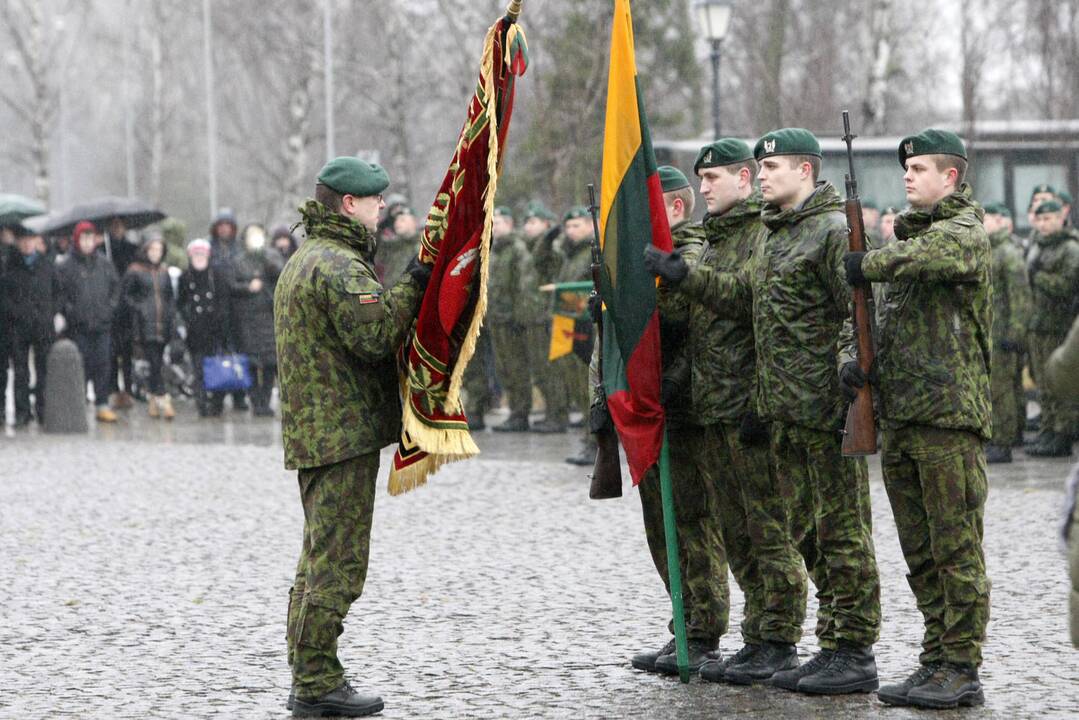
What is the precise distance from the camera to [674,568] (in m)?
7.05

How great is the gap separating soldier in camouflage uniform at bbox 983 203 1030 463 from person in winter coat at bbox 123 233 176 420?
923 cm

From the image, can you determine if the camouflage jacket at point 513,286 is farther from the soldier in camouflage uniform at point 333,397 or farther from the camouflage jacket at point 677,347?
the soldier in camouflage uniform at point 333,397

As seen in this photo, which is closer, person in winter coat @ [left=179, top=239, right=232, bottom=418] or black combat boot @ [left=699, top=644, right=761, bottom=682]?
black combat boot @ [left=699, top=644, right=761, bottom=682]

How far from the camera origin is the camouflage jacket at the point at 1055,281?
14.5m

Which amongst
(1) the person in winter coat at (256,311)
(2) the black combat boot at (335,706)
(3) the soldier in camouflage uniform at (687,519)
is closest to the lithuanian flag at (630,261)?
(3) the soldier in camouflage uniform at (687,519)

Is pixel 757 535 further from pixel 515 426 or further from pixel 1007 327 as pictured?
pixel 515 426

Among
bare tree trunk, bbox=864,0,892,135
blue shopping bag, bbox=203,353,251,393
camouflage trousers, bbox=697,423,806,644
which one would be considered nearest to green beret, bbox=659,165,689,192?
camouflage trousers, bbox=697,423,806,644

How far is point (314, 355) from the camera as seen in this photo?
6.75 m

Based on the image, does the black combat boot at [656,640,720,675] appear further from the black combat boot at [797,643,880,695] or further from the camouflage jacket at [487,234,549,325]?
the camouflage jacket at [487,234,549,325]

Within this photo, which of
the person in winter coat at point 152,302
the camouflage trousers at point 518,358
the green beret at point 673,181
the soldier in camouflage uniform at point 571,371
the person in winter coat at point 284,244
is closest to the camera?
the green beret at point 673,181

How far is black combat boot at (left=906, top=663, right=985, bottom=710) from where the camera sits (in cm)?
649

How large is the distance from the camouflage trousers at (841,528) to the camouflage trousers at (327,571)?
1.63m

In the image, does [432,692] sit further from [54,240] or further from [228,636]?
[54,240]

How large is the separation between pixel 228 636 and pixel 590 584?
198 cm
